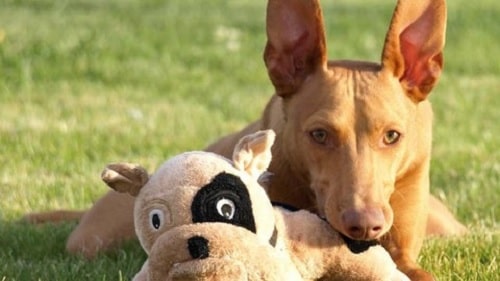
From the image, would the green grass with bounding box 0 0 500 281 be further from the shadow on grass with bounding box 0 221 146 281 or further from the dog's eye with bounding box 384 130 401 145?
the dog's eye with bounding box 384 130 401 145

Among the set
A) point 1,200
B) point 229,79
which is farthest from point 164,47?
point 1,200

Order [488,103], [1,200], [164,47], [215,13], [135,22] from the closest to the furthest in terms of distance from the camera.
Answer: [1,200] < [488,103] < [164,47] < [135,22] < [215,13]

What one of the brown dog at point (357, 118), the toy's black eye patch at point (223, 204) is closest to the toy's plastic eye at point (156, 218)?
the toy's black eye patch at point (223, 204)

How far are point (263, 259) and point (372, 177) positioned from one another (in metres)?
0.56

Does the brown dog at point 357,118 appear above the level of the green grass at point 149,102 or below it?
above

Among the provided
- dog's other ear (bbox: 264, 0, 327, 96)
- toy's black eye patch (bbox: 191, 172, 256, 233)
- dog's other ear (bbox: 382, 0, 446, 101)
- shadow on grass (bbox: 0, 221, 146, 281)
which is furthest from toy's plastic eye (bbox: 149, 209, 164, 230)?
dog's other ear (bbox: 382, 0, 446, 101)

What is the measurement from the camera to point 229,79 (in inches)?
386

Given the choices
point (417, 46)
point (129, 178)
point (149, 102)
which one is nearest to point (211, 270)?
point (129, 178)

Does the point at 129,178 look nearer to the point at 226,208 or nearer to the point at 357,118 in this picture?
the point at 226,208

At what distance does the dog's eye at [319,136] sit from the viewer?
3906 millimetres

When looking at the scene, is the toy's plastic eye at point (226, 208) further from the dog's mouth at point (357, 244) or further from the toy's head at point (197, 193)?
the dog's mouth at point (357, 244)

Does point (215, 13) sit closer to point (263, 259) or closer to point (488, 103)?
point (488, 103)

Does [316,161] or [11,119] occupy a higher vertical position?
[316,161]

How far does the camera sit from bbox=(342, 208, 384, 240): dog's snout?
11.6 ft
